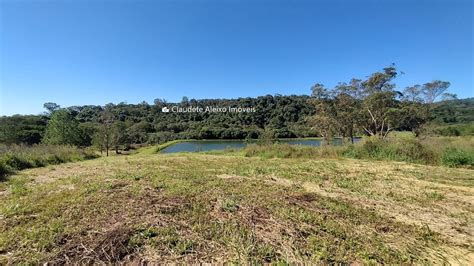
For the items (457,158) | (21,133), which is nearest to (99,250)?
(457,158)

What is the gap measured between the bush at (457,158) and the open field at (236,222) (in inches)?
148

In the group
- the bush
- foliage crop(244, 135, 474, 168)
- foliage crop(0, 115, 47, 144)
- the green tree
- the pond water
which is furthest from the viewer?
foliage crop(0, 115, 47, 144)

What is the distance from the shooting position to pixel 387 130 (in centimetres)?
2130

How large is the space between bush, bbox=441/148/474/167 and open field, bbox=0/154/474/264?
3.75 metres

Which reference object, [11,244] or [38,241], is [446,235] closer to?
[38,241]

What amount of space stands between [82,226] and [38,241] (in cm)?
45

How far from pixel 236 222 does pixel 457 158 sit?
9.53 meters

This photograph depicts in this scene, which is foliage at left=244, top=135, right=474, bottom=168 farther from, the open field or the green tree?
the green tree

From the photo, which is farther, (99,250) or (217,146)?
(217,146)

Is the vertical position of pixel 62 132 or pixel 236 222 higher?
pixel 62 132

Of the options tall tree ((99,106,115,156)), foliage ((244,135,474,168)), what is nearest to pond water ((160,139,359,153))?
foliage ((244,135,474,168))

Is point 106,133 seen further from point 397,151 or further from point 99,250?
point 99,250

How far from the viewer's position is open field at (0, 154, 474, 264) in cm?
235

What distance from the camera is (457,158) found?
830 cm
